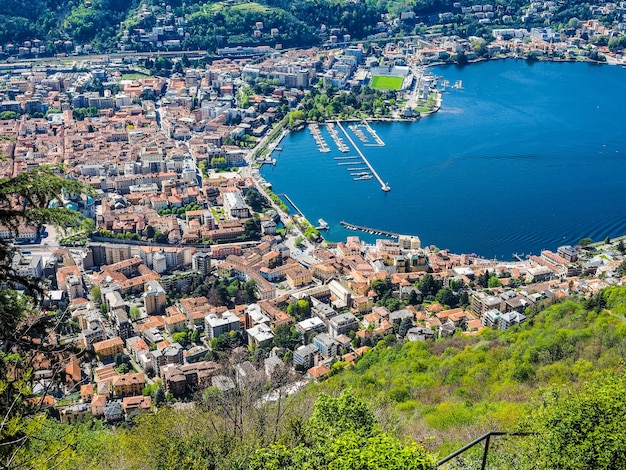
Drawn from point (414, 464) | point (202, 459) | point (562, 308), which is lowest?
point (562, 308)

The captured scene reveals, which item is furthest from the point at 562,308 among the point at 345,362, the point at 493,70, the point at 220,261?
the point at 493,70

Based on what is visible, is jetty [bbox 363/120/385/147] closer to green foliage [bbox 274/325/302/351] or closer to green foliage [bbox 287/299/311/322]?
green foliage [bbox 287/299/311/322]

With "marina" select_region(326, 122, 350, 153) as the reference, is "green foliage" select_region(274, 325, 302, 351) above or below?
below

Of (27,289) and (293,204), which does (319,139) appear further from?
(27,289)

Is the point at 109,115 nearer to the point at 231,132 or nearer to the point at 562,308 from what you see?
the point at 231,132

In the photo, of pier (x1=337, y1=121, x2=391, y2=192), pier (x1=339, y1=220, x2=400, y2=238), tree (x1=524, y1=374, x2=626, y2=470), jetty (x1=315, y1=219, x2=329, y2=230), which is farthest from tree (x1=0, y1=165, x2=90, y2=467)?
pier (x1=337, y1=121, x2=391, y2=192)

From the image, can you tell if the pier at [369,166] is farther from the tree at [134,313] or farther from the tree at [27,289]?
the tree at [27,289]

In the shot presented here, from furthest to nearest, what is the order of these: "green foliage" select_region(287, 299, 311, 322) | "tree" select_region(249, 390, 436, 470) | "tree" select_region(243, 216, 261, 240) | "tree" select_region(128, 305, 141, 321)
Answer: "tree" select_region(243, 216, 261, 240) < "green foliage" select_region(287, 299, 311, 322) < "tree" select_region(128, 305, 141, 321) < "tree" select_region(249, 390, 436, 470)
